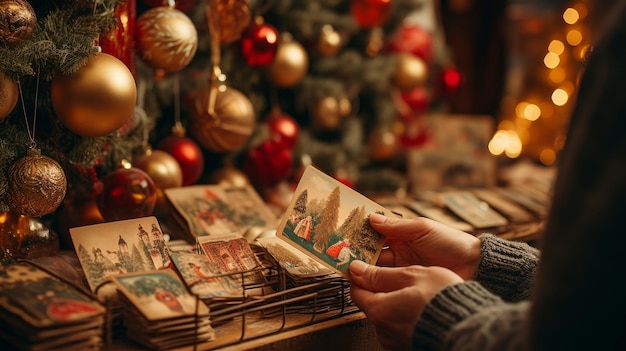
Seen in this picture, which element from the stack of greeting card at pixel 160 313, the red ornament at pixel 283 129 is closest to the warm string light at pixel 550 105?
the red ornament at pixel 283 129

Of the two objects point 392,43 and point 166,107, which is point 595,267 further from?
point 392,43

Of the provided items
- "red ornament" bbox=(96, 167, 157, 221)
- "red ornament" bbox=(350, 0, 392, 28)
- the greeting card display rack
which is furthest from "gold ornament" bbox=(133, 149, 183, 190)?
"red ornament" bbox=(350, 0, 392, 28)

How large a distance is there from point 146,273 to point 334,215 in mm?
367

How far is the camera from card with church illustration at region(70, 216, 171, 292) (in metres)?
1.09

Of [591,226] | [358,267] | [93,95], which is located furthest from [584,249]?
[93,95]

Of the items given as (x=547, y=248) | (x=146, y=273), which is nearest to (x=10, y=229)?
(x=146, y=273)

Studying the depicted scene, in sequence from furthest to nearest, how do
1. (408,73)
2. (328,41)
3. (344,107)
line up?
(408,73) < (344,107) < (328,41)

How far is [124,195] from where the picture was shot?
1306 millimetres

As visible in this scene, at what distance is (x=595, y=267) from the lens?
71cm

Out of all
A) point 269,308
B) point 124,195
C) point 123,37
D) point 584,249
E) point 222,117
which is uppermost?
point 123,37

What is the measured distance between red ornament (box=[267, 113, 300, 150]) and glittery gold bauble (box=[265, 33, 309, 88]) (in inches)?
4.4

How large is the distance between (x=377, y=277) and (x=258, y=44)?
86 cm

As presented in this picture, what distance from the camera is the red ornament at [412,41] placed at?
8.09ft

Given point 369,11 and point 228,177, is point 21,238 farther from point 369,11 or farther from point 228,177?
point 369,11
